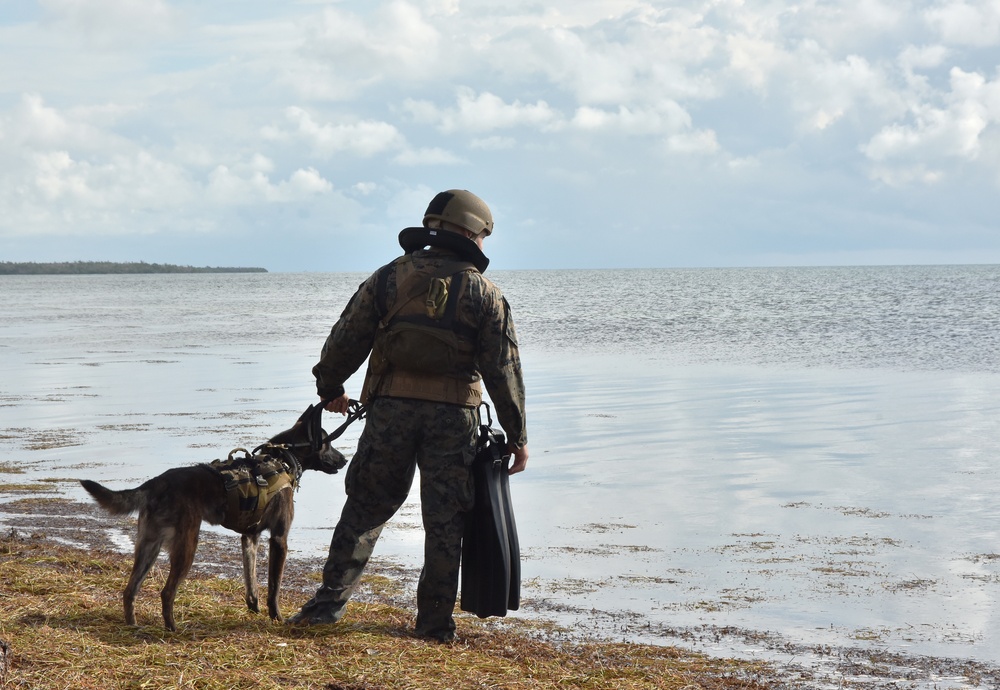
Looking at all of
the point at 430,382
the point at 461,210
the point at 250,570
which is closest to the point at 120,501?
the point at 250,570

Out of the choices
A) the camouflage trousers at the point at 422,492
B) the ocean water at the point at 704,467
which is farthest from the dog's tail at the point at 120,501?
the ocean water at the point at 704,467

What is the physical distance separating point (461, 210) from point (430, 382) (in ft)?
2.89

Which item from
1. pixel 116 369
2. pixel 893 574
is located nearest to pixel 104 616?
pixel 893 574

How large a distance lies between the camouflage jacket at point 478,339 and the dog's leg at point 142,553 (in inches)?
43.5

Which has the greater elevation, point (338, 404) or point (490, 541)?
point (338, 404)

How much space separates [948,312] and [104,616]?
39316 millimetres

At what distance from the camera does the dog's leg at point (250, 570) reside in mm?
5848

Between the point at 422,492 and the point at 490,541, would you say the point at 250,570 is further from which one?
the point at 490,541

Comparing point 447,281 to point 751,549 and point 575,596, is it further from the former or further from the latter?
point 751,549

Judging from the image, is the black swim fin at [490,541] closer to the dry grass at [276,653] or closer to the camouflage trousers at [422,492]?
the camouflage trousers at [422,492]

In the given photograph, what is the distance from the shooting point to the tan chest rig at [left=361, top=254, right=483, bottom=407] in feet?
17.0

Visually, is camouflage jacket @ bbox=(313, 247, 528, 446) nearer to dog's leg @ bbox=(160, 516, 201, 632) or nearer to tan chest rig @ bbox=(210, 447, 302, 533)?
tan chest rig @ bbox=(210, 447, 302, 533)

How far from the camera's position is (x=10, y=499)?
9.66 m

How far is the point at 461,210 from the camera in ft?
17.5
